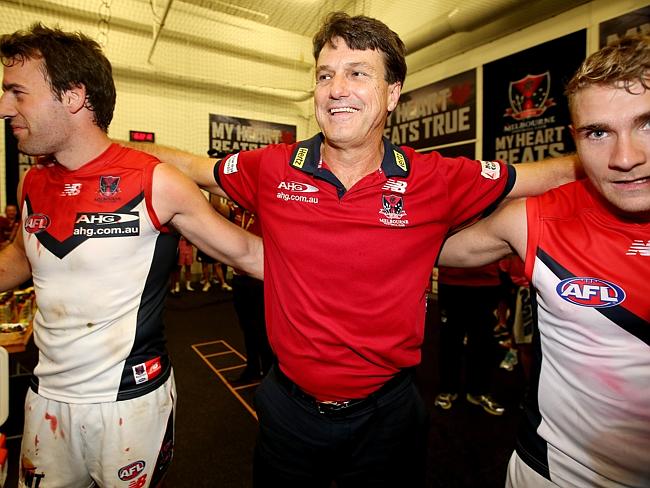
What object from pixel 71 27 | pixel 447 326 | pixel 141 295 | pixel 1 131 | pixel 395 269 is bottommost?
pixel 447 326

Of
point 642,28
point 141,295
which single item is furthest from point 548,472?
point 642,28

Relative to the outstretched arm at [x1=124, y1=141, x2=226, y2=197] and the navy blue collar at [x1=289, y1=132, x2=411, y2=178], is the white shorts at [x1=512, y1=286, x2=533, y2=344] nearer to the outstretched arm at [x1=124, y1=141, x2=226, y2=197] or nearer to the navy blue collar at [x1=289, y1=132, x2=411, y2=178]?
the navy blue collar at [x1=289, y1=132, x2=411, y2=178]

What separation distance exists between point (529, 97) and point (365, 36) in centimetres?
592

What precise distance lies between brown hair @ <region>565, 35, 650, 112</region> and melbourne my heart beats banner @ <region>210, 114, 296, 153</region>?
8648mm

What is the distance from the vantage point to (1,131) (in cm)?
746

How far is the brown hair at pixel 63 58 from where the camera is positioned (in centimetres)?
139

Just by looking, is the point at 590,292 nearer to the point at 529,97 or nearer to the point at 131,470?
the point at 131,470

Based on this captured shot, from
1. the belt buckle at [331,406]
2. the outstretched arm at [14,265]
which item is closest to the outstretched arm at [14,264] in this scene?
the outstretched arm at [14,265]

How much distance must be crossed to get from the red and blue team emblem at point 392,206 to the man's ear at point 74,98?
1134 millimetres

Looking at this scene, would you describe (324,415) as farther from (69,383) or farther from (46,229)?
(46,229)

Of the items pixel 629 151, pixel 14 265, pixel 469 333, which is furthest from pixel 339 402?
pixel 469 333

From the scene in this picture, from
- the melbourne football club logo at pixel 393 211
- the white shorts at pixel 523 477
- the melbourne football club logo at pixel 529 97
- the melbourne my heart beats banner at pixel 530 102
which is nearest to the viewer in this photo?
the white shorts at pixel 523 477

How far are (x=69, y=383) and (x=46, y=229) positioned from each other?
1.74 ft

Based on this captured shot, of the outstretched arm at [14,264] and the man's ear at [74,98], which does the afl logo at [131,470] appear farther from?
the man's ear at [74,98]
